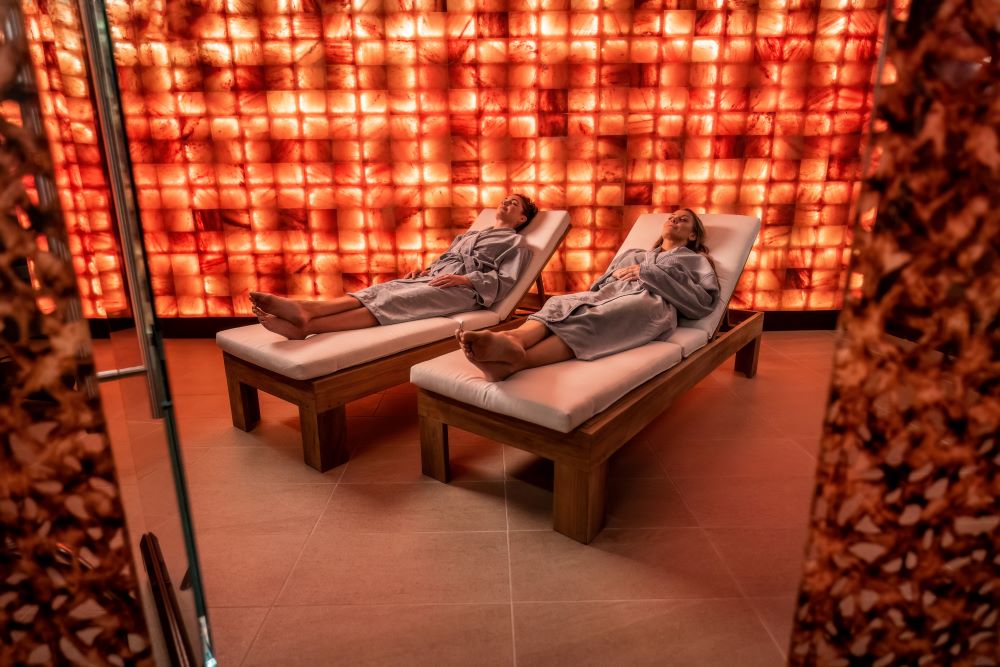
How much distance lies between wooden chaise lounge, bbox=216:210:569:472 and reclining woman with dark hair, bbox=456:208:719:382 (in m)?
0.44

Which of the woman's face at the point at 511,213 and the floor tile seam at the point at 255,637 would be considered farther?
the woman's face at the point at 511,213

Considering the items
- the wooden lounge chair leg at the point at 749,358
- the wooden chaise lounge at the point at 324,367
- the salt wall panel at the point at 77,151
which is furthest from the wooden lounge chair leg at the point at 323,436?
the wooden lounge chair leg at the point at 749,358

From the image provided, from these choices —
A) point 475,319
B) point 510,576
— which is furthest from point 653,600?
point 475,319

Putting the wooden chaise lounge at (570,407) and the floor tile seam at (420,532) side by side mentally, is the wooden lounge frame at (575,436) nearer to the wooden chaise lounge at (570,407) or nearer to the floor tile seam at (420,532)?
the wooden chaise lounge at (570,407)

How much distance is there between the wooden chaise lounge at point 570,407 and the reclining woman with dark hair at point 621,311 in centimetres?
6

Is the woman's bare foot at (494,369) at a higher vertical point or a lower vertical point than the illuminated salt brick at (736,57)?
lower

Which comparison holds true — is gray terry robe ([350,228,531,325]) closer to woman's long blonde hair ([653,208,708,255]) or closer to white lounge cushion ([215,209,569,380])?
white lounge cushion ([215,209,569,380])

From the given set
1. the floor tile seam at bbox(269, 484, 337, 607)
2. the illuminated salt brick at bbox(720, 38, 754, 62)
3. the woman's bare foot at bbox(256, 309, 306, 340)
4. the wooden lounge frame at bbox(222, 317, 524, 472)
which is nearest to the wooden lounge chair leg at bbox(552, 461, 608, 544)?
the floor tile seam at bbox(269, 484, 337, 607)

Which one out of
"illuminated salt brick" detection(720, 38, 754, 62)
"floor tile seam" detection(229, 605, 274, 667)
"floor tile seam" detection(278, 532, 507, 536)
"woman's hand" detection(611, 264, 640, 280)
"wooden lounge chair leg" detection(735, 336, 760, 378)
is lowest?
"floor tile seam" detection(278, 532, 507, 536)

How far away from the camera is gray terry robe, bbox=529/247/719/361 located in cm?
216

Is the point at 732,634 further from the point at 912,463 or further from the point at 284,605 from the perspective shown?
the point at 284,605

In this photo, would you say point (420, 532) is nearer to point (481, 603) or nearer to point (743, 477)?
point (481, 603)

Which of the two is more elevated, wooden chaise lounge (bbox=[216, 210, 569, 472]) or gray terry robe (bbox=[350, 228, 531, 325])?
gray terry robe (bbox=[350, 228, 531, 325])

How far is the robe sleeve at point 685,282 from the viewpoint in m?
2.51
